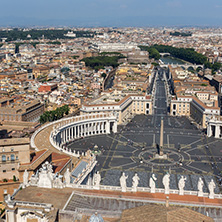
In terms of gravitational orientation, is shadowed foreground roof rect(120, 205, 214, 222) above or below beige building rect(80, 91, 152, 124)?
above

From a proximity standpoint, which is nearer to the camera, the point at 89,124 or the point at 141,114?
the point at 89,124

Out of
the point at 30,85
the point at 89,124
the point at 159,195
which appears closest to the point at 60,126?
the point at 89,124

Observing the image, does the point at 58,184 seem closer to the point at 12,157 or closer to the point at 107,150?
the point at 12,157

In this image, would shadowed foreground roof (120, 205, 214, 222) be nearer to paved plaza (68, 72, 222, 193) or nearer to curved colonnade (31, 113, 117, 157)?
paved plaza (68, 72, 222, 193)

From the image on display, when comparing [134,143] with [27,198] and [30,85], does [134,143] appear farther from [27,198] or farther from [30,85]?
[30,85]

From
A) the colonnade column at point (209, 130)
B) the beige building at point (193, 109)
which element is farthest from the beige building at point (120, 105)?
the colonnade column at point (209, 130)

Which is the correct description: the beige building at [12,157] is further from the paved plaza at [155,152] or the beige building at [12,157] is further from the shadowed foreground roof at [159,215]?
the shadowed foreground roof at [159,215]

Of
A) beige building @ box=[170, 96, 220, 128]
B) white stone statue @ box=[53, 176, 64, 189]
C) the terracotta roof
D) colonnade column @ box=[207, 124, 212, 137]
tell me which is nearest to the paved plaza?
colonnade column @ box=[207, 124, 212, 137]

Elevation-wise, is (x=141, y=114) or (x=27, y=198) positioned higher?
(x=27, y=198)
